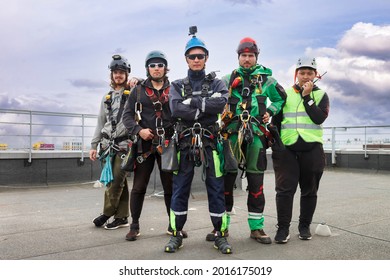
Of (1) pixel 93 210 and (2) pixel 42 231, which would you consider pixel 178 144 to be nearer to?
(2) pixel 42 231

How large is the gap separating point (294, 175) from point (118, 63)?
251 cm

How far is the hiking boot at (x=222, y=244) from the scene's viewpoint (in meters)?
3.82

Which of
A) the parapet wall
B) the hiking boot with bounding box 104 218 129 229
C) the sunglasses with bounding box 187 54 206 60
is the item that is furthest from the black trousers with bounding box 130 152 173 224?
Result: the parapet wall

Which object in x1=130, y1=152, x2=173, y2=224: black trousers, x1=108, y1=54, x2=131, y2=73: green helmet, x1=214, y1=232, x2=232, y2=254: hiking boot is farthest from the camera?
x1=108, y1=54, x2=131, y2=73: green helmet

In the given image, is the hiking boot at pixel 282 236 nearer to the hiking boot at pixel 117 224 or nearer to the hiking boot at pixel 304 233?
the hiking boot at pixel 304 233

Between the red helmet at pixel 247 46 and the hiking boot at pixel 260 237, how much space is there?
1.94 metres

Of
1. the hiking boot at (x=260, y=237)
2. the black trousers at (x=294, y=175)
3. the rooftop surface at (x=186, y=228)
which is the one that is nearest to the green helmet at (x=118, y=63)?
the rooftop surface at (x=186, y=228)

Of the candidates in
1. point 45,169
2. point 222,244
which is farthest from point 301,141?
point 45,169

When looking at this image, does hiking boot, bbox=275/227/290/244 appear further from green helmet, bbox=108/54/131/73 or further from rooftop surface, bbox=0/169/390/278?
green helmet, bbox=108/54/131/73

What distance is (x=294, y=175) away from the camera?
4.45 m

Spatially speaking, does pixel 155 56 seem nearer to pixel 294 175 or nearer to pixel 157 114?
pixel 157 114

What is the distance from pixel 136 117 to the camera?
4.46 meters

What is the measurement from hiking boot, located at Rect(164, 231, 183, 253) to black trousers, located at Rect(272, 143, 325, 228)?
1.15m

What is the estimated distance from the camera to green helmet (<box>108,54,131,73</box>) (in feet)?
16.3
